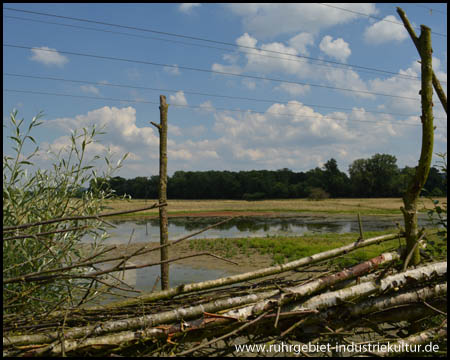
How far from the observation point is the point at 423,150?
3217 millimetres

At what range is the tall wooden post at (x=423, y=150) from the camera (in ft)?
10.4

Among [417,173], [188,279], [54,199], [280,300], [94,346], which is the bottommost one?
[188,279]

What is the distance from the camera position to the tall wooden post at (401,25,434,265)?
3.18 meters

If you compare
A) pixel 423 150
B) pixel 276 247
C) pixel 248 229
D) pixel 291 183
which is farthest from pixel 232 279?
pixel 291 183

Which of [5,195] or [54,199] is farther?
[54,199]

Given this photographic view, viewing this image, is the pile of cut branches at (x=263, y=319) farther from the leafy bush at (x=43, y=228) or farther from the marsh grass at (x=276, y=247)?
the marsh grass at (x=276, y=247)

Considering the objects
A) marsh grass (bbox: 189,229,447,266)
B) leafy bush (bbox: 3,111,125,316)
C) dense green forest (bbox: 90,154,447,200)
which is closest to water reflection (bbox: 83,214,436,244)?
marsh grass (bbox: 189,229,447,266)

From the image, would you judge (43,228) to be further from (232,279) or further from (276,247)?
(276,247)

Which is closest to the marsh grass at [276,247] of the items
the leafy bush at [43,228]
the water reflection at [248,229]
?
the water reflection at [248,229]

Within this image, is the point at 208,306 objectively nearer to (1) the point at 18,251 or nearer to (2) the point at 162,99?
(1) the point at 18,251

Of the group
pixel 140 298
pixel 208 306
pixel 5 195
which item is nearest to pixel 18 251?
pixel 5 195

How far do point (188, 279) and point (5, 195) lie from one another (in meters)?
11.1

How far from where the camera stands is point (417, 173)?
322cm

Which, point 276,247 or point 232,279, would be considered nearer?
point 232,279
